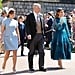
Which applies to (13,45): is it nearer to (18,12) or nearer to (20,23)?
(20,23)

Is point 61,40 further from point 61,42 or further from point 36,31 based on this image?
point 36,31

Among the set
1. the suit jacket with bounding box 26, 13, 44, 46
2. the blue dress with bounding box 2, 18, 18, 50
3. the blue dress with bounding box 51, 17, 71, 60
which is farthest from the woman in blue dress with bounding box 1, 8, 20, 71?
the blue dress with bounding box 51, 17, 71, 60

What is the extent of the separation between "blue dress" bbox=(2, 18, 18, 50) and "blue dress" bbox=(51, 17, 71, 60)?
1305mm

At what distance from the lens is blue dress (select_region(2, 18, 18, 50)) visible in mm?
11914

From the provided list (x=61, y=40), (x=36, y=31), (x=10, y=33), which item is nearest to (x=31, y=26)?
(x=36, y=31)

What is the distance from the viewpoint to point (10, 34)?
12.0 m

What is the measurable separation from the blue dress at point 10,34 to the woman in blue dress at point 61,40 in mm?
1310

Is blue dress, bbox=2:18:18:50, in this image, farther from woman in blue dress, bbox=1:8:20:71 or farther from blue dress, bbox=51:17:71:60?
blue dress, bbox=51:17:71:60

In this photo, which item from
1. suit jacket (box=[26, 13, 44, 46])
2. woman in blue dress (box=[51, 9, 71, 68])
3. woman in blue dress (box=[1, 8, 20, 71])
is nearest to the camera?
woman in blue dress (box=[1, 8, 20, 71])

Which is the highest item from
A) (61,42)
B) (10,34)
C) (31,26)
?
(31,26)

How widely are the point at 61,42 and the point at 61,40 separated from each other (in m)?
0.06

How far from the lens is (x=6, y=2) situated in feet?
130

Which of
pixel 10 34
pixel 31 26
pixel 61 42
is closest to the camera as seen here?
pixel 10 34

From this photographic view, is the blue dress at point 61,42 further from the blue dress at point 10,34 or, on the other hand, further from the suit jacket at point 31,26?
the blue dress at point 10,34
